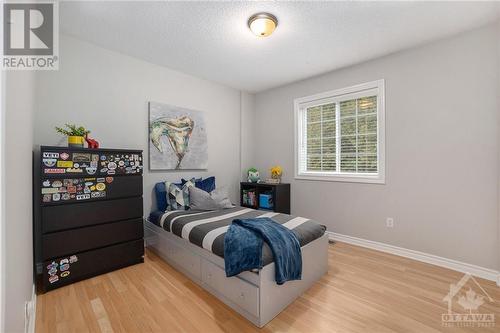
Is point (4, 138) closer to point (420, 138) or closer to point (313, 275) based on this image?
Answer: point (313, 275)

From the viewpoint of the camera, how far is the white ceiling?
2.06m

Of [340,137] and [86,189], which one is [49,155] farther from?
[340,137]

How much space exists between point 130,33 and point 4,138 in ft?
6.69

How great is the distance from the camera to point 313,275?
85.7 inches

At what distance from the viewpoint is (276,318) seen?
5.59 feet

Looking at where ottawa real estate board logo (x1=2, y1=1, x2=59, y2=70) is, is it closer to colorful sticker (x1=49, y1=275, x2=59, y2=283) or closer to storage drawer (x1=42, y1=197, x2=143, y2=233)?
storage drawer (x1=42, y1=197, x2=143, y2=233)

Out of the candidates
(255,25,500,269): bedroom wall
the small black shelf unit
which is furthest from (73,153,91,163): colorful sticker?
(255,25,500,269): bedroom wall

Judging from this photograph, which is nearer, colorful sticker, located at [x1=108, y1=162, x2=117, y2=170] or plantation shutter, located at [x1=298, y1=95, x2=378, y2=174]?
colorful sticker, located at [x1=108, y1=162, x2=117, y2=170]

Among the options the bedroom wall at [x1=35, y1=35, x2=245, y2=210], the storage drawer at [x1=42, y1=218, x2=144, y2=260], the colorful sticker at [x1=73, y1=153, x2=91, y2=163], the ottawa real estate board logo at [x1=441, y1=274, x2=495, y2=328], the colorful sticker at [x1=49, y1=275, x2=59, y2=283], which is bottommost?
the ottawa real estate board logo at [x1=441, y1=274, x2=495, y2=328]

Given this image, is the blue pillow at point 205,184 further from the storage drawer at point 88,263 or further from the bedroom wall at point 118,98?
the storage drawer at point 88,263

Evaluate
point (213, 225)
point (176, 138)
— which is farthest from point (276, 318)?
point (176, 138)

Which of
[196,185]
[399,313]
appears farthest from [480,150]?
[196,185]

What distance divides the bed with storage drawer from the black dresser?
387mm

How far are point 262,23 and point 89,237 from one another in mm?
2649
